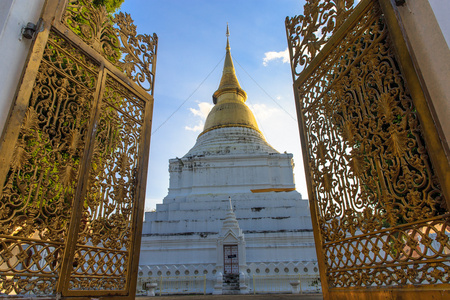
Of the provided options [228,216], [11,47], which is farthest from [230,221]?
[11,47]

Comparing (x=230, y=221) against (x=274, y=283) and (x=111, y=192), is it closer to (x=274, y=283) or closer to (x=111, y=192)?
(x=274, y=283)

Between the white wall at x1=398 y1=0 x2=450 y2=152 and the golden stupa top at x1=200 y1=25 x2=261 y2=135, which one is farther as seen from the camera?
the golden stupa top at x1=200 y1=25 x2=261 y2=135

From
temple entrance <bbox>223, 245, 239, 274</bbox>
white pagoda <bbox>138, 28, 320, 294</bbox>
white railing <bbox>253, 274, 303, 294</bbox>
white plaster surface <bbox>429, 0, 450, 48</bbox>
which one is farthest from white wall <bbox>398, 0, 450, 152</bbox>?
temple entrance <bbox>223, 245, 239, 274</bbox>

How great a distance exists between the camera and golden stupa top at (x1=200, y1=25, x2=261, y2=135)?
22625 mm

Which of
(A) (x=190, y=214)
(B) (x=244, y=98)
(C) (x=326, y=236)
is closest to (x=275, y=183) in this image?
(A) (x=190, y=214)

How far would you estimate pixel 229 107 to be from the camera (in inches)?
927

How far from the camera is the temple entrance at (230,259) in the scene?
12489 mm

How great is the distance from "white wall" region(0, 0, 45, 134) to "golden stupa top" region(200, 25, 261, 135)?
747 inches

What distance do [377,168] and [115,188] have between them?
3363 mm

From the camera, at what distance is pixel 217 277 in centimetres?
1179

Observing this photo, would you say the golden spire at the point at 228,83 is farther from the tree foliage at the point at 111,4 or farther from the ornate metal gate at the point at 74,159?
the ornate metal gate at the point at 74,159

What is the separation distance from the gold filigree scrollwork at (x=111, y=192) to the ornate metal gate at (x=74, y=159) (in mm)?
13

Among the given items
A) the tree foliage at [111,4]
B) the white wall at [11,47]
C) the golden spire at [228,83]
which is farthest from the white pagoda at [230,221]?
the white wall at [11,47]

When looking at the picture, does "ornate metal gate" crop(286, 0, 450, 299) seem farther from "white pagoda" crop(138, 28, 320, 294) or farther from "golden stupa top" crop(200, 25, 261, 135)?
"golden stupa top" crop(200, 25, 261, 135)
